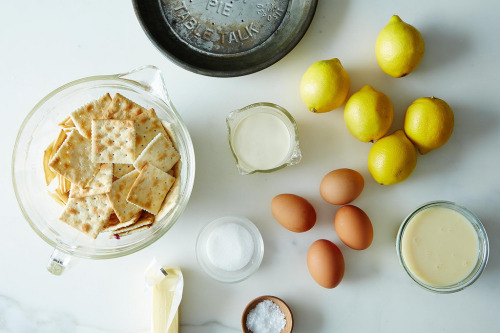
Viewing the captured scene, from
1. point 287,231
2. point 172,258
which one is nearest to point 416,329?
point 287,231

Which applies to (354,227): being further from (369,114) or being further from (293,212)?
(369,114)

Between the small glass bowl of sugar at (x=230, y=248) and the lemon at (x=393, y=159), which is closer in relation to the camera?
the lemon at (x=393, y=159)

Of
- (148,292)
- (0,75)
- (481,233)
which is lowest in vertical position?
(148,292)

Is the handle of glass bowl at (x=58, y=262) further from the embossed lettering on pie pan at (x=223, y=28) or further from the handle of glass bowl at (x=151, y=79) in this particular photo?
the embossed lettering on pie pan at (x=223, y=28)

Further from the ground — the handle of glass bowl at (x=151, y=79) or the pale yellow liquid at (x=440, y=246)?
the handle of glass bowl at (x=151, y=79)

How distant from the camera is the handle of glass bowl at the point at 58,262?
132 cm

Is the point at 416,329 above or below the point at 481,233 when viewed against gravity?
below

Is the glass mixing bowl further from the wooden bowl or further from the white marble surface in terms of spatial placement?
the wooden bowl

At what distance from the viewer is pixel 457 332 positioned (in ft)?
4.94

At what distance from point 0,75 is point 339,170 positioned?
1.22 m

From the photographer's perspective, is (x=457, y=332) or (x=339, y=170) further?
(x=457, y=332)

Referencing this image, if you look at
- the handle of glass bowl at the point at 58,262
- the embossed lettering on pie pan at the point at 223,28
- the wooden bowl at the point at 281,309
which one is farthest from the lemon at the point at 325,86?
the handle of glass bowl at the point at 58,262

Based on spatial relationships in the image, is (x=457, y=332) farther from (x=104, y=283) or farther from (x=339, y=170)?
(x=104, y=283)

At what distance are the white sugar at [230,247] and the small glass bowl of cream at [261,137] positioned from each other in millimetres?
212
